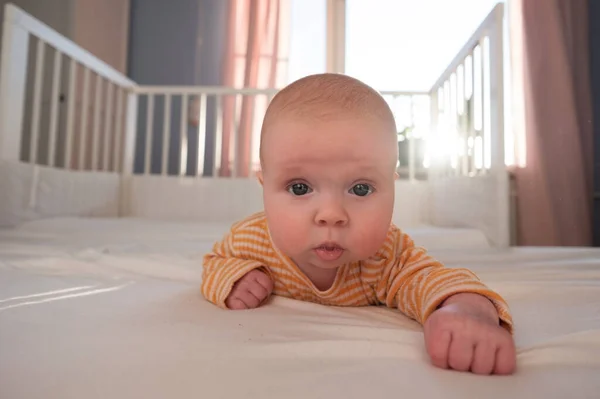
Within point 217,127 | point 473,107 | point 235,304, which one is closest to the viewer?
point 235,304

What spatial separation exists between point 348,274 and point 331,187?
19cm

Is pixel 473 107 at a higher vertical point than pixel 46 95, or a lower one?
lower

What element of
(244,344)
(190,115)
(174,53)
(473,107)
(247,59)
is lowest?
(244,344)

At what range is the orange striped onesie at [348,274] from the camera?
60 cm

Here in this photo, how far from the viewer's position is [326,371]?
0.40 meters

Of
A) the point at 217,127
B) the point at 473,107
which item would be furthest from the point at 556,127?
the point at 217,127

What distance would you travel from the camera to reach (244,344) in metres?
0.48

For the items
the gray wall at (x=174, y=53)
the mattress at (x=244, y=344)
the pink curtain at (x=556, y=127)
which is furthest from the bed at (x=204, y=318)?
the gray wall at (x=174, y=53)

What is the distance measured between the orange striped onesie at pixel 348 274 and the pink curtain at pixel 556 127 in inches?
78.2

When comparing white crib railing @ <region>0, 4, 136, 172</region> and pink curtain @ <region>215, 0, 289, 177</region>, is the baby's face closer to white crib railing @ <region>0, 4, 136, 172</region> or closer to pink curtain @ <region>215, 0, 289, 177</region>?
white crib railing @ <region>0, 4, 136, 172</region>

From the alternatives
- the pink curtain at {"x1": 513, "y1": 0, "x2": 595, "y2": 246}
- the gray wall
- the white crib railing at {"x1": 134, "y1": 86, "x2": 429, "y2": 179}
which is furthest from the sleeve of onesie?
the gray wall

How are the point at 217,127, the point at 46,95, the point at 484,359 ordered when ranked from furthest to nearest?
1. the point at 46,95
2. the point at 217,127
3. the point at 484,359

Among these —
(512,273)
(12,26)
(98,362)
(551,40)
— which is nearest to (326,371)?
(98,362)

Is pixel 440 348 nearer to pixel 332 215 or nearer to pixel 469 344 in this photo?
pixel 469 344
